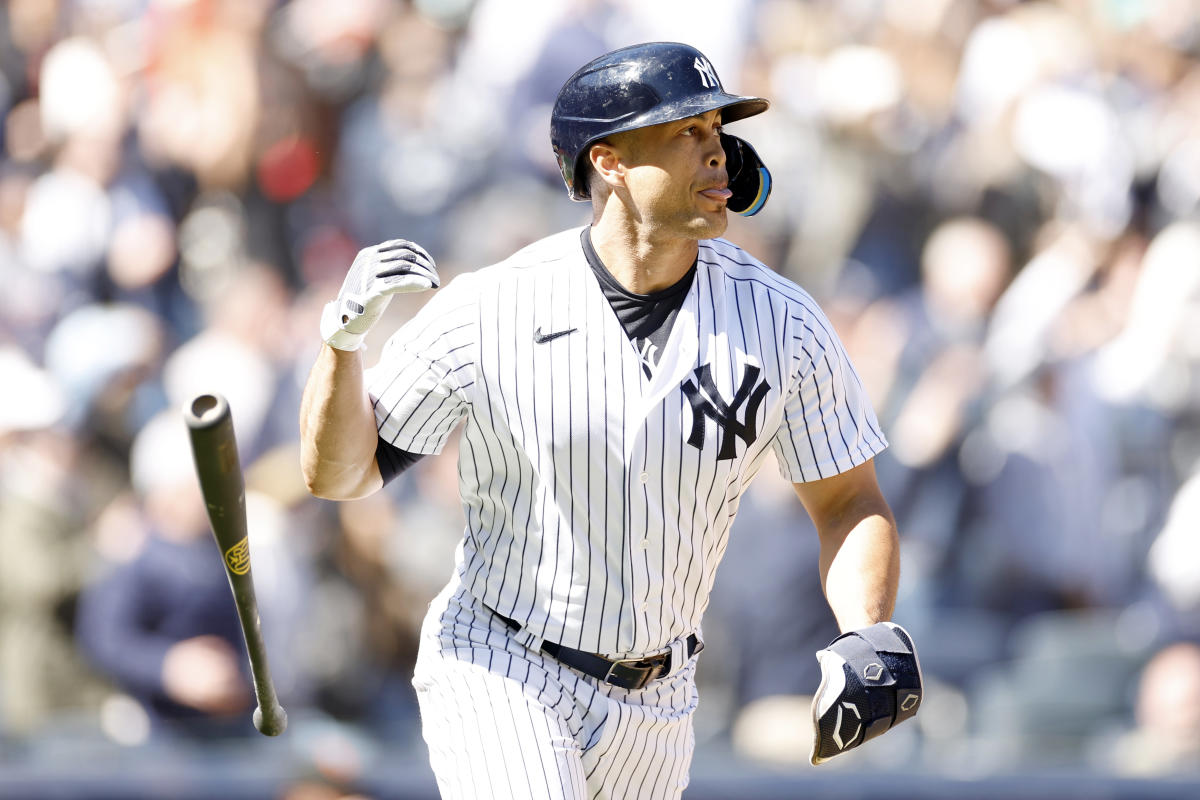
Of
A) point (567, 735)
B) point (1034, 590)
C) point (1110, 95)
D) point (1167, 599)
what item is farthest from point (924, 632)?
point (567, 735)

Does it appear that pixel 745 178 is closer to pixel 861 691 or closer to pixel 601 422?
pixel 601 422

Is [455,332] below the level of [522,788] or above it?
above

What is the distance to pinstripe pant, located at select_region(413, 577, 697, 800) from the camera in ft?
9.27

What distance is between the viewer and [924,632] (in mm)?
5852

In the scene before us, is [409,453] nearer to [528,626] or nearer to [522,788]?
[528,626]

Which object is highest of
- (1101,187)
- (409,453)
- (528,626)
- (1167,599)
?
(1101,187)

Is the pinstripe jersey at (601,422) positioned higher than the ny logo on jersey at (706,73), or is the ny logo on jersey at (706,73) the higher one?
the ny logo on jersey at (706,73)

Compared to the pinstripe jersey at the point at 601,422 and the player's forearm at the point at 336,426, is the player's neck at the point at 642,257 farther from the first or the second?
the player's forearm at the point at 336,426

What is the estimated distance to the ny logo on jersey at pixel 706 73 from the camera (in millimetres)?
2914

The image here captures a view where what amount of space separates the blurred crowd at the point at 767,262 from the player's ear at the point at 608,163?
294cm

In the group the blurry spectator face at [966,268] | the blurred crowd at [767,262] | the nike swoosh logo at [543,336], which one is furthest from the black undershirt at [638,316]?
the blurry spectator face at [966,268]

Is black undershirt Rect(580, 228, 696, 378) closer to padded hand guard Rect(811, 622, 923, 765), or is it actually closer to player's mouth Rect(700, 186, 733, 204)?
player's mouth Rect(700, 186, 733, 204)

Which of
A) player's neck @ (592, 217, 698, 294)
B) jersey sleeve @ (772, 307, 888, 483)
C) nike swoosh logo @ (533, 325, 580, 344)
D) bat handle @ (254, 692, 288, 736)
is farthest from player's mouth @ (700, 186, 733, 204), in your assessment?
bat handle @ (254, 692, 288, 736)

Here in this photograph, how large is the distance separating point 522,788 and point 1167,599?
3712 mm
